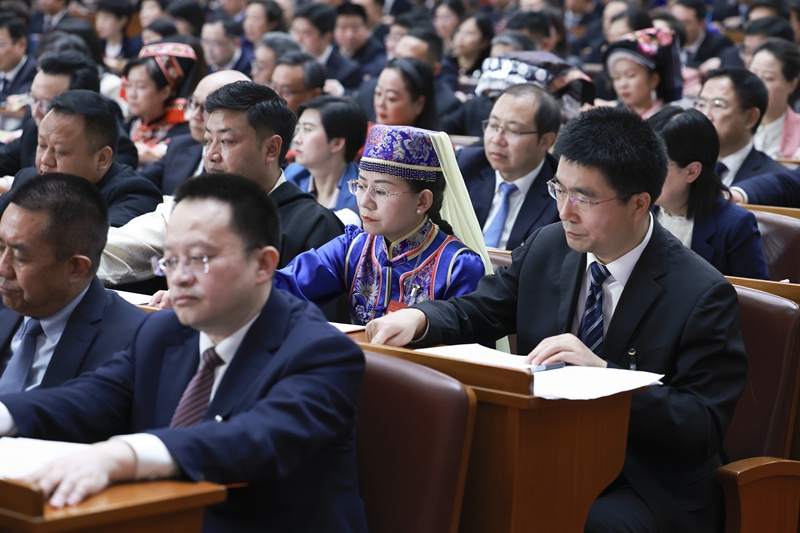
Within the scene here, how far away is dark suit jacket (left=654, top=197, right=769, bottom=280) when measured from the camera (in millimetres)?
2906

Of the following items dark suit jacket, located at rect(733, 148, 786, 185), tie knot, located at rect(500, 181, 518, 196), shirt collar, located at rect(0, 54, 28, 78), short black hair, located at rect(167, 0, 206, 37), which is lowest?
tie knot, located at rect(500, 181, 518, 196)

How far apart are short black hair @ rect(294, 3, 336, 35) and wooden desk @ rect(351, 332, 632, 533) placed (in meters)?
6.57

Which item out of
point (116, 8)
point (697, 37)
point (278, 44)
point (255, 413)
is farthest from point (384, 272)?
point (116, 8)

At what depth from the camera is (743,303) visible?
87.5 inches

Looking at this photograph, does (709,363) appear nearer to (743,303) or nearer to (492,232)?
(743,303)

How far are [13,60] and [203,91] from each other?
4.07 m

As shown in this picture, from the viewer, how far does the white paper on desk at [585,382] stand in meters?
1.62

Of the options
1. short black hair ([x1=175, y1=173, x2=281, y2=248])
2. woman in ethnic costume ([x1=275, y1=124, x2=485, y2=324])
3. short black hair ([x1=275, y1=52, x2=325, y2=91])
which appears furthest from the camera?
short black hair ([x1=275, y1=52, x2=325, y2=91])

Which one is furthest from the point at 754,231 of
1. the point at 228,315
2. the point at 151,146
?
the point at 151,146

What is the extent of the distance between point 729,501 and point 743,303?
463 mm

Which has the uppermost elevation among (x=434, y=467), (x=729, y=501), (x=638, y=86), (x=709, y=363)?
(x=638, y=86)

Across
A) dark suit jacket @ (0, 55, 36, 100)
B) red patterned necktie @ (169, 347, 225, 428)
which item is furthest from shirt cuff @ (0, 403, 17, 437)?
dark suit jacket @ (0, 55, 36, 100)

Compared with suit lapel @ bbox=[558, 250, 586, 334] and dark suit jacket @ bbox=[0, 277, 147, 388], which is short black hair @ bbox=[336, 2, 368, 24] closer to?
suit lapel @ bbox=[558, 250, 586, 334]

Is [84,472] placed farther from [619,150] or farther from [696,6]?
[696,6]
